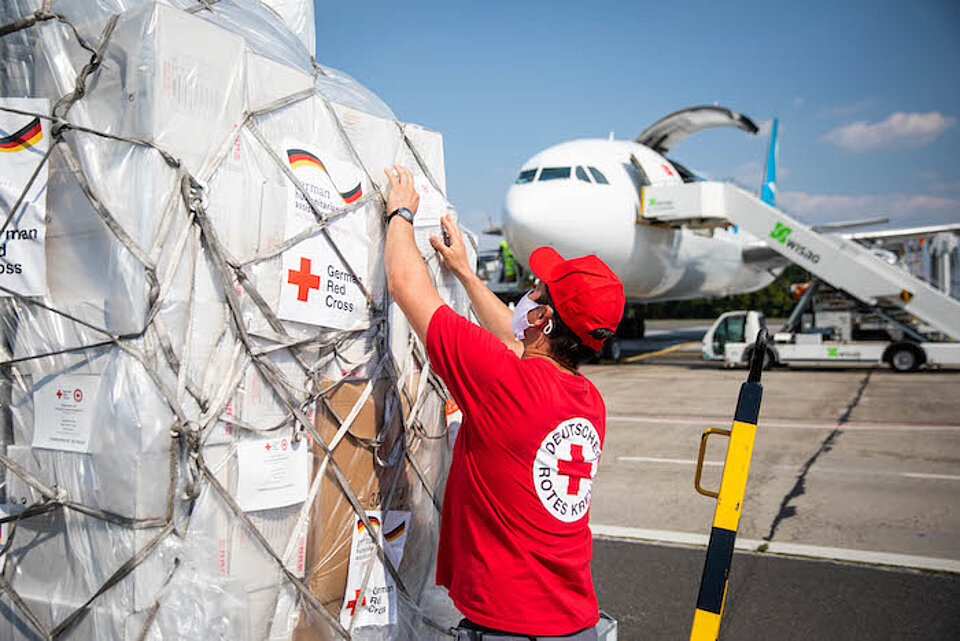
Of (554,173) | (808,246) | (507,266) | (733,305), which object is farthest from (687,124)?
(733,305)

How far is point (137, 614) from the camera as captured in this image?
5.32ft

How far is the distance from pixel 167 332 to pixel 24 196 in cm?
53

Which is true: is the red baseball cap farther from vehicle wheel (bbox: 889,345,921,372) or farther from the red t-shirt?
vehicle wheel (bbox: 889,345,921,372)

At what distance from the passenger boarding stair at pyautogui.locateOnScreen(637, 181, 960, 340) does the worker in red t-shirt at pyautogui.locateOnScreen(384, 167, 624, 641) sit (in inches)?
523

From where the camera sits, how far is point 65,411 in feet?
5.54

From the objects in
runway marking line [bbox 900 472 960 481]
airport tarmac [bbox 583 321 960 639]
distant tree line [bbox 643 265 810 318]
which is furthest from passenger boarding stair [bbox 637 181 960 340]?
distant tree line [bbox 643 265 810 318]

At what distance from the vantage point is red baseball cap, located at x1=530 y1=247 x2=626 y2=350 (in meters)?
1.88

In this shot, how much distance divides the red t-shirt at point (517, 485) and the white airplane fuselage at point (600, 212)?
1172 centimetres

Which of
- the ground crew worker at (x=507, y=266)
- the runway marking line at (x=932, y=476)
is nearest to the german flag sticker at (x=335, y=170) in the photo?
the runway marking line at (x=932, y=476)

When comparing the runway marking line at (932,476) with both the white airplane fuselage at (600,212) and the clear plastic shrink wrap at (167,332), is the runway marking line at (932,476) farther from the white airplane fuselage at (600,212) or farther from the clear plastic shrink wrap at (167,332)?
the white airplane fuselage at (600,212)

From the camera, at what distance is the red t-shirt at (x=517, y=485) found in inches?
72.8

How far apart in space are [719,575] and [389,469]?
3.59ft

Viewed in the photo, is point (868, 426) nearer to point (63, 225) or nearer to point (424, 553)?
point (424, 553)

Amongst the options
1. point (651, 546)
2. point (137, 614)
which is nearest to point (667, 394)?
point (651, 546)
